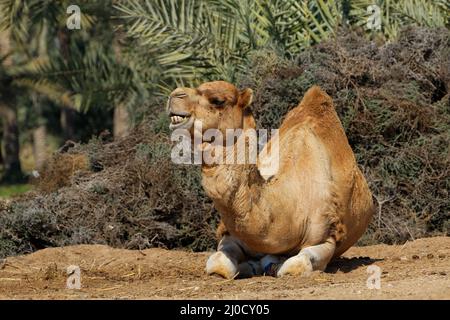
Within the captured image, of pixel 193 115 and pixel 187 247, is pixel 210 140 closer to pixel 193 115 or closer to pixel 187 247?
pixel 193 115

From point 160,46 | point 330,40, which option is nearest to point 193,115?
point 330,40

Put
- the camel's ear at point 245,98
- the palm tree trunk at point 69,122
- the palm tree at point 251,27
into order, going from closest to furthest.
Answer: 1. the camel's ear at point 245,98
2. the palm tree at point 251,27
3. the palm tree trunk at point 69,122

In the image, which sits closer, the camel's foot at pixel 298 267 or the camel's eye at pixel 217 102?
the camel's eye at pixel 217 102

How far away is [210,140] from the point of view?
27.7 ft

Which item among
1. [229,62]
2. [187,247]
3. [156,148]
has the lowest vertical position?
[187,247]

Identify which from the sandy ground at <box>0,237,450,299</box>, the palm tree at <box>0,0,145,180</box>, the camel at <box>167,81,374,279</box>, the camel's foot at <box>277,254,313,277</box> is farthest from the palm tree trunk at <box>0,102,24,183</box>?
the camel's foot at <box>277,254,313,277</box>

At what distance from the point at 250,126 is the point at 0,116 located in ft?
88.7

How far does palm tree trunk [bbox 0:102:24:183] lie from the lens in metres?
32.8

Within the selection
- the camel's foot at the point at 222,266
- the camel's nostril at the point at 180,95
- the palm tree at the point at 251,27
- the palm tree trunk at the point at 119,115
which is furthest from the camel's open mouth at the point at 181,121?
the palm tree trunk at the point at 119,115

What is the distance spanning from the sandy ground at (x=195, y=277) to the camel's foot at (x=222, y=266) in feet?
0.23

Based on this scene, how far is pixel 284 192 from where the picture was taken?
913 centimetres

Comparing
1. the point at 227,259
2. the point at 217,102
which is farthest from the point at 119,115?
the point at 217,102

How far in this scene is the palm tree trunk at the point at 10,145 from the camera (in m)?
32.8

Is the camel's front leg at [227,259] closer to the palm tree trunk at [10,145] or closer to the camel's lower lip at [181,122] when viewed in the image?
the camel's lower lip at [181,122]
